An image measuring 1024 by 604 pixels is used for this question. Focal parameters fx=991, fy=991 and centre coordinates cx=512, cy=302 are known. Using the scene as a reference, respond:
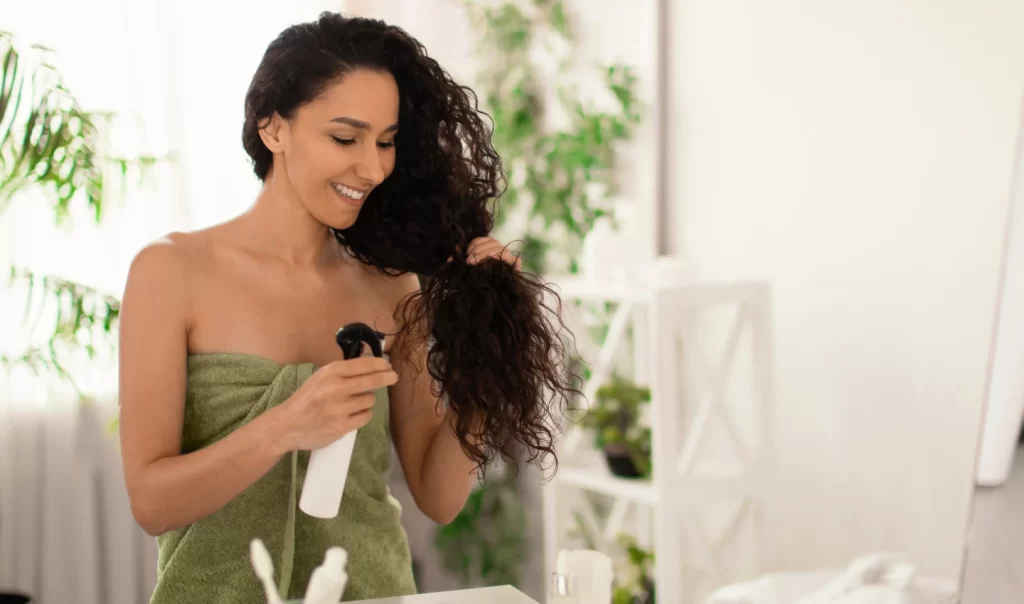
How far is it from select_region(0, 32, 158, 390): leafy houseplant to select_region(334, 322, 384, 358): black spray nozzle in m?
1.14

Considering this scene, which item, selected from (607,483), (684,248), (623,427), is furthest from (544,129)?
(607,483)

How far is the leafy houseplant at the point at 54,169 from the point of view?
1934 millimetres

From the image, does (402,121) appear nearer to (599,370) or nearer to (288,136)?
(288,136)

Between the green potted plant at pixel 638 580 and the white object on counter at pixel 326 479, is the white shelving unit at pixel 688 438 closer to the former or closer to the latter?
the green potted plant at pixel 638 580

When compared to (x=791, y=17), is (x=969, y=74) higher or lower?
lower

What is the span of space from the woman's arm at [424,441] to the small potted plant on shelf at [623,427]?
38.6 inches

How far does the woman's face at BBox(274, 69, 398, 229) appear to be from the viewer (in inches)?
47.0

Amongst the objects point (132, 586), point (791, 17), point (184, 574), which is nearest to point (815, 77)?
point (791, 17)

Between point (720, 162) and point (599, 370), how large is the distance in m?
0.57

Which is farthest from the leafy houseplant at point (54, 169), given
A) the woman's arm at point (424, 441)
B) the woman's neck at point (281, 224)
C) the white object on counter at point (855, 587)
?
the white object on counter at point (855, 587)

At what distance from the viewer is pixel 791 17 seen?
2.17 m

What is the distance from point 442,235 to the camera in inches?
53.4

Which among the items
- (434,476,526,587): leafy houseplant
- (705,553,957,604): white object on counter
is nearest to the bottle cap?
(705,553,957,604): white object on counter

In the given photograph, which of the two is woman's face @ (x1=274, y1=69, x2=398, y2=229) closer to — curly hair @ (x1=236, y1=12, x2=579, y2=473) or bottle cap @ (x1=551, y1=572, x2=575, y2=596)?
curly hair @ (x1=236, y1=12, x2=579, y2=473)
